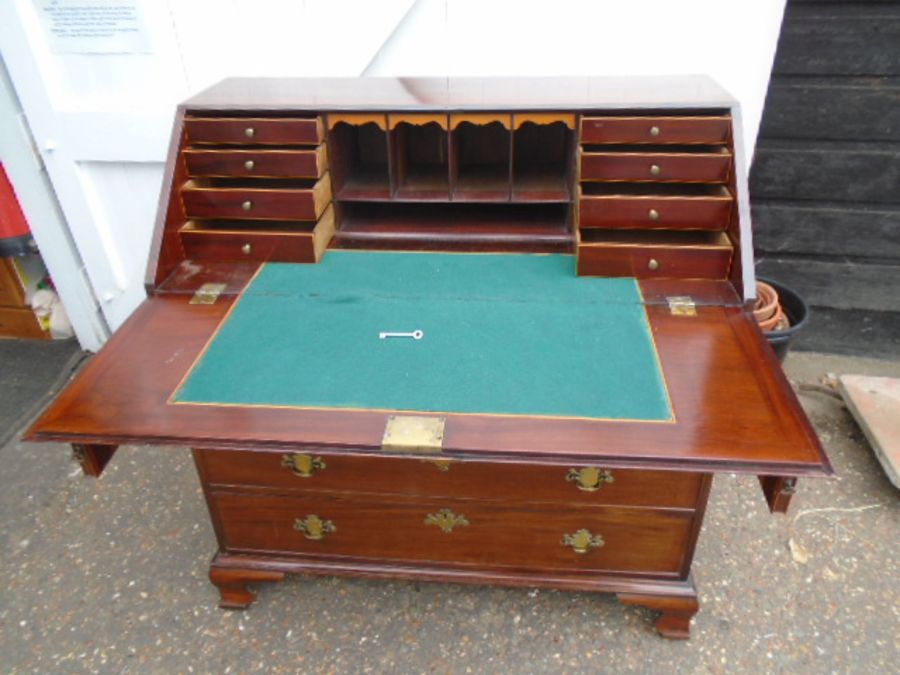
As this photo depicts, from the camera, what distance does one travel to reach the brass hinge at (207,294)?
6.59 feet

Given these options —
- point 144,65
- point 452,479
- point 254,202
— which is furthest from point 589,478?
point 144,65

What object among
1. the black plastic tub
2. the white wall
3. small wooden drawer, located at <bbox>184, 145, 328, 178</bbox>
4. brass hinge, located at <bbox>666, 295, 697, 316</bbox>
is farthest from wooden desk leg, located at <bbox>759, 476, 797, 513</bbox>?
the white wall

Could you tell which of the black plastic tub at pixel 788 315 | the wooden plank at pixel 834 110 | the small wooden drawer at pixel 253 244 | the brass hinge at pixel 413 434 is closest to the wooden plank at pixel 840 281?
the black plastic tub at pixel 788 315

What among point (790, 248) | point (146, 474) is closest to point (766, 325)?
point (790, 248)

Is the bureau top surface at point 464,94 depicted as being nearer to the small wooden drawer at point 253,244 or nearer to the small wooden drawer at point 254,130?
the small wooden drawer at point 254,130

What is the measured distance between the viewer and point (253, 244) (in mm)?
2191

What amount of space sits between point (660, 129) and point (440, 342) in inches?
37.3

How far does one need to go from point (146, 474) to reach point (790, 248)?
3.22 metres

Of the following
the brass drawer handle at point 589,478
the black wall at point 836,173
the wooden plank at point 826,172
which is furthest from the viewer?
the wooden plank at point 826,172

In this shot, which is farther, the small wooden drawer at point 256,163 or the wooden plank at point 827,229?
the wooden plank at point 827,229

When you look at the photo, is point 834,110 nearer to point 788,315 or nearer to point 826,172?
point 826,172

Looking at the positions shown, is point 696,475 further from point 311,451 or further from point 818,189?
point 818,189

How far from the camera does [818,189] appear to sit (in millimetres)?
3121

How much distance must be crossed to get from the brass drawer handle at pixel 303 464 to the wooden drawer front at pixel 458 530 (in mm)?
103
